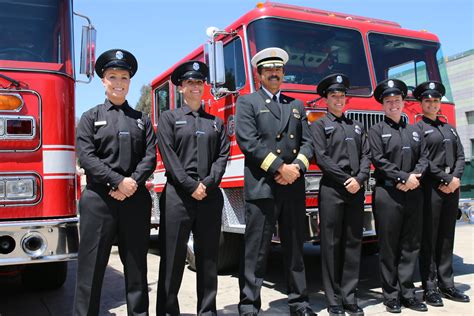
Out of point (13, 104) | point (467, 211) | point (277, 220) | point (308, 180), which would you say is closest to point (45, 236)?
point (13, 104)

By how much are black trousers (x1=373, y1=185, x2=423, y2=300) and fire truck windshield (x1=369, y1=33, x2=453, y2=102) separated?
168cm

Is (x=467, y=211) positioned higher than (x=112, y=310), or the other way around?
(x=467, y=211)

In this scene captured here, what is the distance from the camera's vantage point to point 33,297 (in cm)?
516

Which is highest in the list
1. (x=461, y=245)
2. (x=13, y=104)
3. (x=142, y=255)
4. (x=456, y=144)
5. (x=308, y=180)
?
(x=13, y=104)

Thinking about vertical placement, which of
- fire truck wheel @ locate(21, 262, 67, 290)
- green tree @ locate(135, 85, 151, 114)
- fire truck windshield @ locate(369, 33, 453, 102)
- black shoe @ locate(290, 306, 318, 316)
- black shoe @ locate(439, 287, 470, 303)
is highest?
green tree @ locate(135, 85, 151, 114)

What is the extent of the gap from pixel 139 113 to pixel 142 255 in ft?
3.47

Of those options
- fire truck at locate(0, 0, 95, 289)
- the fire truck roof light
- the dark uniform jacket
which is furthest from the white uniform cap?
the fire truck roof light

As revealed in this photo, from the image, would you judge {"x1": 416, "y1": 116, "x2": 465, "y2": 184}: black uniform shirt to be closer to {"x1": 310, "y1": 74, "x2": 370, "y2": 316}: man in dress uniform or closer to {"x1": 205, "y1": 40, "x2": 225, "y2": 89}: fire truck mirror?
{"x1": 310, "y1": 74, "x2": 370, "y2": 316}: man in dress uniform

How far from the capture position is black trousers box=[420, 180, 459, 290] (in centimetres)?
474

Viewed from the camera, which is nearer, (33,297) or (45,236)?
(45,236)

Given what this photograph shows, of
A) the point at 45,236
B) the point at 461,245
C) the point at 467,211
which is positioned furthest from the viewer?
the point at 461,245

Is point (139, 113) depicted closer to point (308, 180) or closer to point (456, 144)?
point (308, 180)

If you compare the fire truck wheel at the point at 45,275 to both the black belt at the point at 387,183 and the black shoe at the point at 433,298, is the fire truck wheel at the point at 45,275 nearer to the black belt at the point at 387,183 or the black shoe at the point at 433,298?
the black belt at the point at 387,183

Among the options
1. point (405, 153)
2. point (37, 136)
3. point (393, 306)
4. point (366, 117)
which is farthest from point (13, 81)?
point (393, 306)
